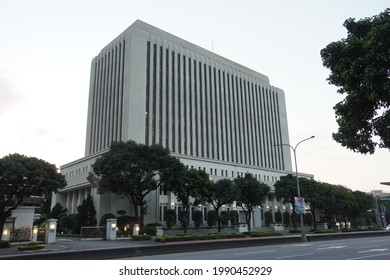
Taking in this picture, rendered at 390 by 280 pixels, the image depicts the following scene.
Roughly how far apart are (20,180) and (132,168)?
13.7 m

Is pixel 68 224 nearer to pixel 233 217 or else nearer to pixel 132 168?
pixel 132 168

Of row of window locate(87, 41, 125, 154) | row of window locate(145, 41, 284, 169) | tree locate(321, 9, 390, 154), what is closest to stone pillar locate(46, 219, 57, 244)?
tree locate(321, 9, 390, 154)

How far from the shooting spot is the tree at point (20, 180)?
108 feet

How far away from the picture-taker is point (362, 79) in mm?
13062

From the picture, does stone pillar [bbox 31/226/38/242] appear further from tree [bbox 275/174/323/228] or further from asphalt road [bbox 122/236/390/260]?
tree [bbox 275/174/323/228]

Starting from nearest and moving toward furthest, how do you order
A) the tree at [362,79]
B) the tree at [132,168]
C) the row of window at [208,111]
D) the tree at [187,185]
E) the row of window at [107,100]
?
1. the tree at [362,79]
2. the tree at [132,168]
3. the tree at [187,185]
4. the row of window at [107,100]
5. the row of window at [208,111]

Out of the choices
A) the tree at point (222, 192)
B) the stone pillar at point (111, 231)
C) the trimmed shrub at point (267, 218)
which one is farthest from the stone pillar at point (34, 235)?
the trimmed shrub at point (267, 218)

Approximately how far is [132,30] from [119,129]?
23586 millimetres

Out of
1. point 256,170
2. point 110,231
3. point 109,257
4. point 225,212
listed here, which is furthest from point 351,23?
point 256,170

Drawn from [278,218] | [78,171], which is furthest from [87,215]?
[278,218]

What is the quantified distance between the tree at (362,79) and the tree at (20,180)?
99.7 ft

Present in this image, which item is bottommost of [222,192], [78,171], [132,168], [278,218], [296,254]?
[296,254]

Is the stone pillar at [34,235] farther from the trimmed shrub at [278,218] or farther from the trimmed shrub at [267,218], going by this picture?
the trimmed shrub at [278,218]

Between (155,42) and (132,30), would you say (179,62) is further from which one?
(132,30)
